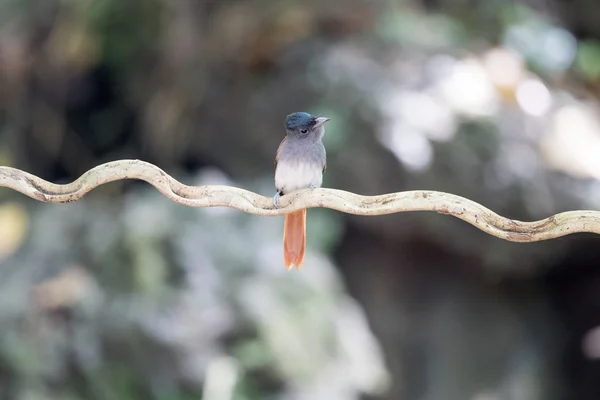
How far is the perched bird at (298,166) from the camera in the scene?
6.88 feet

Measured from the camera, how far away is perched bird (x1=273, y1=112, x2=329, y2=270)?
210 centimetres

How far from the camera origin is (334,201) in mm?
1319

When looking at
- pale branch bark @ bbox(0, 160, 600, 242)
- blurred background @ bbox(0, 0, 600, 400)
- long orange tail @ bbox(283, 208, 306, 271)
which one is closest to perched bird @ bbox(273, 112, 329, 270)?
long orange tail @ bbox(283, 208, 306, 271)

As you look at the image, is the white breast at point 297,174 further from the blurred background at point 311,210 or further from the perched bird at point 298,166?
the blurred background at point 311,210

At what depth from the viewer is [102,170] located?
132 centimetres

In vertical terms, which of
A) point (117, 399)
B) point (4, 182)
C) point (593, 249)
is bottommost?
point (4, 182)

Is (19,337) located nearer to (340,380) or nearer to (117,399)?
(117,399)

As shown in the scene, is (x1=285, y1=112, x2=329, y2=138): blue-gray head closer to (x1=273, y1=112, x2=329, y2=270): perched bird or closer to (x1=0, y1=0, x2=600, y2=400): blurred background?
(x1=273, y1=112, x2=329, y2=270): perched bird

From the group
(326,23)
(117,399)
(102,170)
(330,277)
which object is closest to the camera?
(102,170)

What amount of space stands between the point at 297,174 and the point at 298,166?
0.03 m

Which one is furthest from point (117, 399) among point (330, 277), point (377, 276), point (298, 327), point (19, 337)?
point (377, 276)

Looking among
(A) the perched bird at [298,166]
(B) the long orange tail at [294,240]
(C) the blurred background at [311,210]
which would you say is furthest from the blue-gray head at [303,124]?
(C) the blurred background at [311,210]

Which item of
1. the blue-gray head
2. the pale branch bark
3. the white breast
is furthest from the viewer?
the white breast

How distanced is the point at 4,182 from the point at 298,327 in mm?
3599
